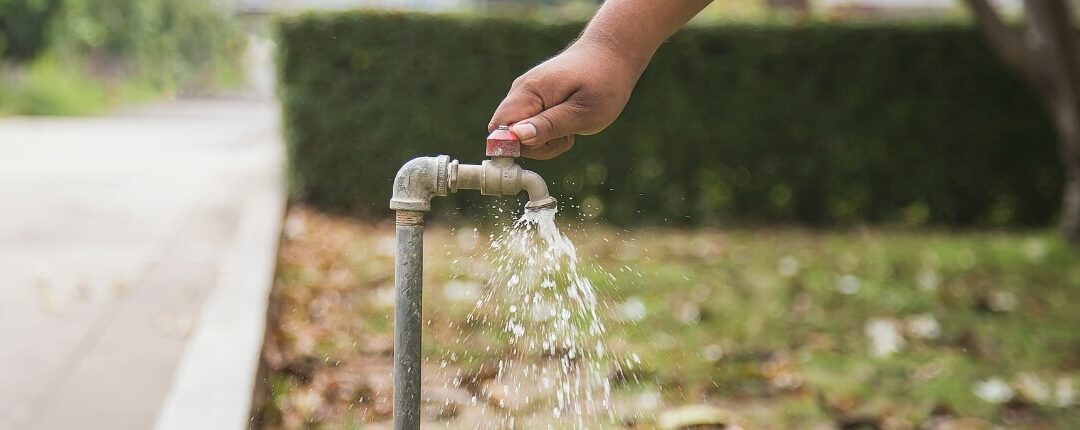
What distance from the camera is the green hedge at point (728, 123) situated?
7207mm

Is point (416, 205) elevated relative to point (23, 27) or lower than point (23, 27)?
lower

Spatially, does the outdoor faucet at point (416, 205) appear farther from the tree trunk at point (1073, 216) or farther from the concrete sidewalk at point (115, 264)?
the tree trunk at point (1073, 216)

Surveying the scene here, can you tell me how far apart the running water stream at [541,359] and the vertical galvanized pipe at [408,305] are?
283 mm

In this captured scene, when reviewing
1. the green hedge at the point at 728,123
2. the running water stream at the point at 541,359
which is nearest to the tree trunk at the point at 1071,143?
the green hedge at the point at 728,123

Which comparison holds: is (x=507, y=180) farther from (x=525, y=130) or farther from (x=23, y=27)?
(x=23, y=27)

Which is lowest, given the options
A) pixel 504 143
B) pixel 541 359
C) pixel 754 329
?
pixel 541 359

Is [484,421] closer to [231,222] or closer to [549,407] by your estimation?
[549,407]

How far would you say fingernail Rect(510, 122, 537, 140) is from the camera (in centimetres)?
158

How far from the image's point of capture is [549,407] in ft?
11.0

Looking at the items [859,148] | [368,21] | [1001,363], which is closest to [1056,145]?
[859,148]

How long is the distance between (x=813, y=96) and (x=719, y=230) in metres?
1.15

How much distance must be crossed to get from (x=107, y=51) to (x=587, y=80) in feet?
83.5

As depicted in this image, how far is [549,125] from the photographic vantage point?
1.60 metres

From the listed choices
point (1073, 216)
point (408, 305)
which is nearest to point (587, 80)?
point (408, 305)
